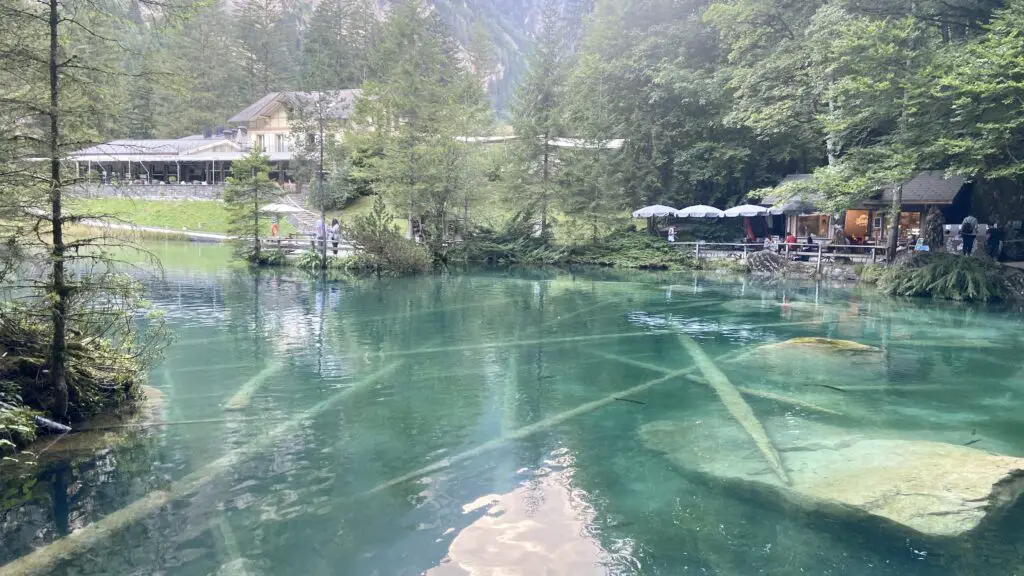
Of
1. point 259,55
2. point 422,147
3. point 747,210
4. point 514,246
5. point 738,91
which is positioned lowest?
point 514,246

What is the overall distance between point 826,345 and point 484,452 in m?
10.4

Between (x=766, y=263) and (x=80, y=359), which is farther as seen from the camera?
→ (x=766, y=263)

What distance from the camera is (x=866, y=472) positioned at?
8086 mm

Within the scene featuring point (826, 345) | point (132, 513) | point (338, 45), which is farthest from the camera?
point (338, 45)

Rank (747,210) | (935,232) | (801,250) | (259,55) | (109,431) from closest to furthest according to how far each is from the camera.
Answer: (109,431) < (935,232) < (801,250) < (747,210) < (259,55)

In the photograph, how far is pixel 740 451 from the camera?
29.5 ft

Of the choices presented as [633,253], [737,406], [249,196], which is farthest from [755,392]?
[249,196]

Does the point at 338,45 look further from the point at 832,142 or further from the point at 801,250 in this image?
the point at 832,142

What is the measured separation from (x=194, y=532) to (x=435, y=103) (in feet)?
100

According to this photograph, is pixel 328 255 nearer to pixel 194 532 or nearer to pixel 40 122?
pixel 40 122

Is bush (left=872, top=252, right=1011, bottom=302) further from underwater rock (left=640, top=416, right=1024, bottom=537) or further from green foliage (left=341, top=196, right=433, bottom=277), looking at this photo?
green foliage (left=341, top=196, right=433, bottom=277)

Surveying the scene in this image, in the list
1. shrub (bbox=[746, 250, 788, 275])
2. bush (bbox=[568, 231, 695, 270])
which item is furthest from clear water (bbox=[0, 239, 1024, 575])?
bush (bbox=[568, 231, 695, 270])

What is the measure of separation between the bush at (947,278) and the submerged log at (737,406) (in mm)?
15341

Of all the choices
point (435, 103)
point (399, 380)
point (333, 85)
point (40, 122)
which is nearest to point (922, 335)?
point (399, 380)
